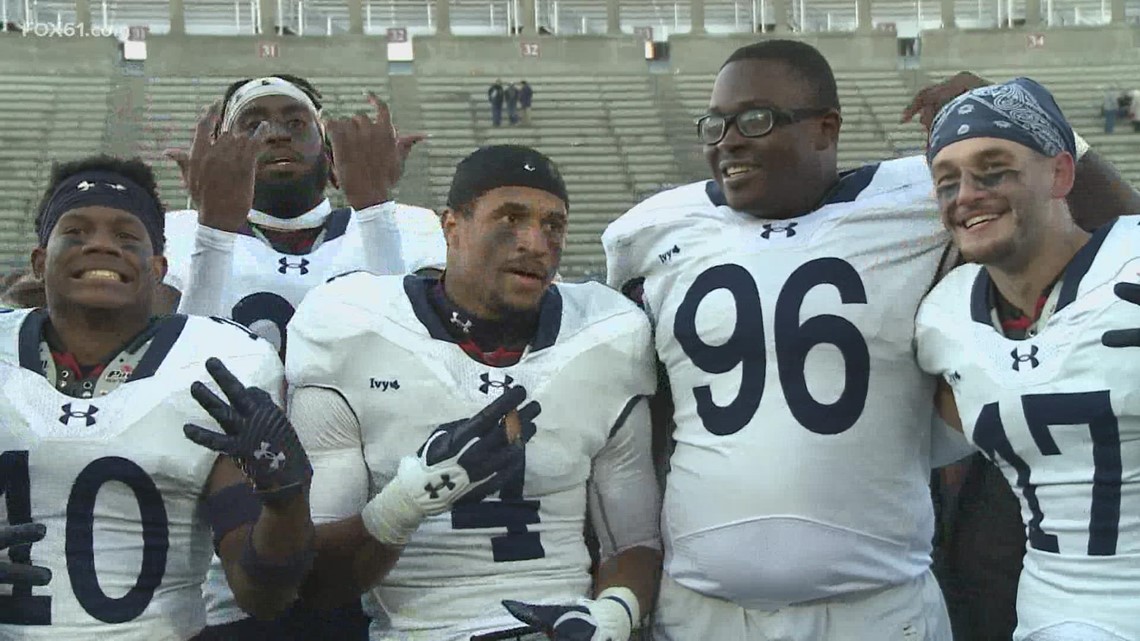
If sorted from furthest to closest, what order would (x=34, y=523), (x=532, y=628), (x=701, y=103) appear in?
1. (x=701, y=103)
2. (x=532, y=628)
3. (x=34, y=523)

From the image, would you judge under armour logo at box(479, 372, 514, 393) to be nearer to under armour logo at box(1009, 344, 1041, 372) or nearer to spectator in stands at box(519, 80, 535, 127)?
under armour logo at box(1009, 344, 1041, 372)

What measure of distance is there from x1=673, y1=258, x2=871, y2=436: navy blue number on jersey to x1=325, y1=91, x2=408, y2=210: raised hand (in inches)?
39.4

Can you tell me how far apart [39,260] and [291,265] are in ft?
2.87

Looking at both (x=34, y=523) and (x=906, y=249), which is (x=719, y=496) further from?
A: (x=34, y=523)

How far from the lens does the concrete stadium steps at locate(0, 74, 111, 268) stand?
15656 mm

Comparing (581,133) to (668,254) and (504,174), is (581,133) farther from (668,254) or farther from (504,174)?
(504,174)

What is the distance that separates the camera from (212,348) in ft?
8.66

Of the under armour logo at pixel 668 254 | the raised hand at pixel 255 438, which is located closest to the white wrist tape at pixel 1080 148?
the under armour logo at pixel 668 254

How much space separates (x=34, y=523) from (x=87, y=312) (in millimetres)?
425

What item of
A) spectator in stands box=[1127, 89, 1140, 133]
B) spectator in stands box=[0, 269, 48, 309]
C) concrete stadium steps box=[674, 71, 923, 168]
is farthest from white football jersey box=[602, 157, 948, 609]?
spectator in stands box=[1127, 89, 1140, 133]

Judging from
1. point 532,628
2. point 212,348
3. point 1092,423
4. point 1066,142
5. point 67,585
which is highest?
point 1066,142

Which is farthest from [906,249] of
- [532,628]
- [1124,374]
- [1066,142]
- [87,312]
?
[87,312]

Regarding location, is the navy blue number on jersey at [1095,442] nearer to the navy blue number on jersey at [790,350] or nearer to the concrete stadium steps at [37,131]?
the navy blue number on jersey at [790,350]

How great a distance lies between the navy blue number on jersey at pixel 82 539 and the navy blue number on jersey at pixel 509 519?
60cm
